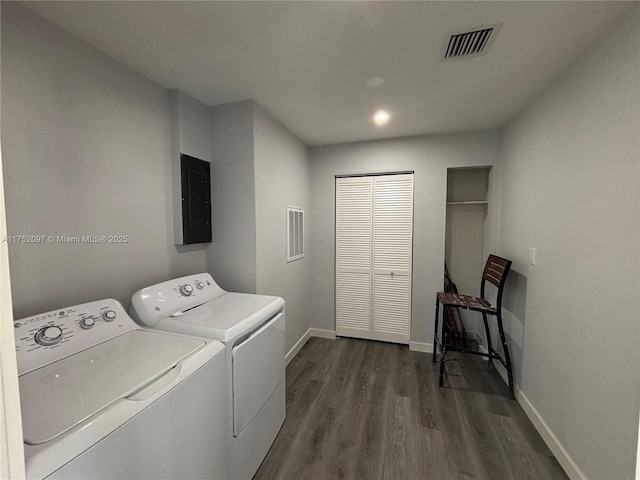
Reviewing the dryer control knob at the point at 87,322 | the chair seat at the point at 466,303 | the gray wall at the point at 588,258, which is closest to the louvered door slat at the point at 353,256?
the chair seat at the point at 466,303

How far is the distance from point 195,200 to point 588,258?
249cm

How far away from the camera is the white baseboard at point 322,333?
325cm

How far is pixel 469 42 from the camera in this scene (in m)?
1.39

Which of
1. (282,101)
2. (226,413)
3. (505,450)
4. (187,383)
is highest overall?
(282,101)

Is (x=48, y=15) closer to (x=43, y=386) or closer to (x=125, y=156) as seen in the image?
(x=125, y=156)

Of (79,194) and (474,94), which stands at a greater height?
(474,94)

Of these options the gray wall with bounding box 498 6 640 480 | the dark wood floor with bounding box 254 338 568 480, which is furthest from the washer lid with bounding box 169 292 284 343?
the gray wall with bounding box 498 6 640 480

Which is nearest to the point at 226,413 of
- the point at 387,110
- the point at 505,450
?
the point at 505,450

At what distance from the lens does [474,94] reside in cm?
193

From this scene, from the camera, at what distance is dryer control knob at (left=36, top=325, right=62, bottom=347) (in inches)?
42.6

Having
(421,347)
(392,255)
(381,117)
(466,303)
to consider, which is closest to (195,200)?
(381,117)

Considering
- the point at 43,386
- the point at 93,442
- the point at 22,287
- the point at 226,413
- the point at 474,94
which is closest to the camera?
the point at 93,442

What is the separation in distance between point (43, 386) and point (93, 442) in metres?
0.37

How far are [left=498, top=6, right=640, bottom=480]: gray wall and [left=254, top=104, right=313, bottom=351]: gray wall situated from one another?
201cm
